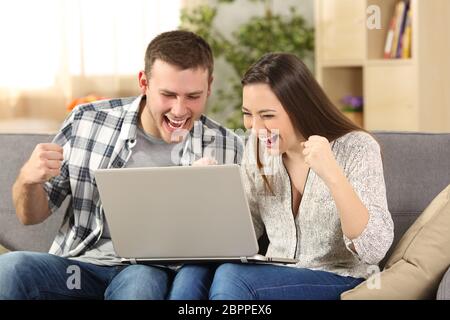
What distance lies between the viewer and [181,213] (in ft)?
5.90

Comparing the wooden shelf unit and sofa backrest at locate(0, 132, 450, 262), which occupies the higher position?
the wooden shelf unit

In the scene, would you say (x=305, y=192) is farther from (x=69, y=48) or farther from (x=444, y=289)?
(x=69, y=48)

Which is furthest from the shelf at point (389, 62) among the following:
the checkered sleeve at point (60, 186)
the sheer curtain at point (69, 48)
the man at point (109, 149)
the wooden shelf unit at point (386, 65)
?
the checkered sleeve at point (60, 186)

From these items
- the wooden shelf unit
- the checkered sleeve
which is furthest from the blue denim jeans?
the wooden shelf unit

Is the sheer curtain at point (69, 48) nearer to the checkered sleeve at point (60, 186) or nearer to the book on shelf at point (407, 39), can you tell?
the book on shelf at point (407, 39)

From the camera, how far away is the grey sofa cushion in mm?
2324

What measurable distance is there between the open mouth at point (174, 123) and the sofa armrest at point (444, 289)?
74 centimetres

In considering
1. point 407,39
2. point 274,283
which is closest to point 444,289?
point 274,283

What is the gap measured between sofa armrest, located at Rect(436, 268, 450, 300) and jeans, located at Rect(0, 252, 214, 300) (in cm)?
49

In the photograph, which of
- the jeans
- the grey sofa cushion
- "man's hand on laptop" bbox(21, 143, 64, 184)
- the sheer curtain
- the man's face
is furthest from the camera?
the sheer curtain

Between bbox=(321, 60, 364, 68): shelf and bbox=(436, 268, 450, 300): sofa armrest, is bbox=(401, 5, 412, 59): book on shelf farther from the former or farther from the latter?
bbox=(436, 268, 450, 300): sofa armrest

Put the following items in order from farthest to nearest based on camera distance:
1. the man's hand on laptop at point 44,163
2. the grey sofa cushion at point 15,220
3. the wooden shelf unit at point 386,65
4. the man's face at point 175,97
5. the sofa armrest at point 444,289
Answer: the wooden shelf unit at point 386,65
the grey sofa cushion at point 15,220
the man's face at point 175,97
the man's hand on laptop at point 44,163
the sofa armrest at point 444,289

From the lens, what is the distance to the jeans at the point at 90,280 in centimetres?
183
